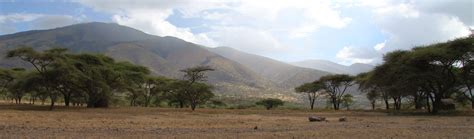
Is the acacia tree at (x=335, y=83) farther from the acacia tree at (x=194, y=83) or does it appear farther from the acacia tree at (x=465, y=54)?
the acacia tree at (x=465, y=54)

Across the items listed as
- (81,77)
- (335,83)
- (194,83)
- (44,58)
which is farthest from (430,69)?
(44,58)

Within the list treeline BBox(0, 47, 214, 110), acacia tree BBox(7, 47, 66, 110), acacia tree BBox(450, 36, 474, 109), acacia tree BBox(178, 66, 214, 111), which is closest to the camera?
acacia tree BBox(450, 36, 474, 109)

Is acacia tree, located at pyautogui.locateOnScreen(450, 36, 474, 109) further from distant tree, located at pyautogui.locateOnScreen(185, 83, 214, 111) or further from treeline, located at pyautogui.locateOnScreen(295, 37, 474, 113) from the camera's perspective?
distant tree, located at pyautogui.locateOnScreen(185, 83, 214, 111)

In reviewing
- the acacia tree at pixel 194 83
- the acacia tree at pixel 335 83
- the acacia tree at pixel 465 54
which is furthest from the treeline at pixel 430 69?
the acacia tree at pixel 335 83

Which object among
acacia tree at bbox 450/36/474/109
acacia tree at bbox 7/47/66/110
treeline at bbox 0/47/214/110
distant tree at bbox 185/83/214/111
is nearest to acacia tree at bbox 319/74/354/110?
treeline at bbox 0/47/214/110

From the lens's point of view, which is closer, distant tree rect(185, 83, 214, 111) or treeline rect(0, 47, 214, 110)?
treeline rect(0, 47, 214, 110)

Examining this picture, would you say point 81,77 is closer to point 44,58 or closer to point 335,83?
point 44,58

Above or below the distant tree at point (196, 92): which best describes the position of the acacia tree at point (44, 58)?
above

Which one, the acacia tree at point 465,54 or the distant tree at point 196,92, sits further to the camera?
the distant tree at point 196,92

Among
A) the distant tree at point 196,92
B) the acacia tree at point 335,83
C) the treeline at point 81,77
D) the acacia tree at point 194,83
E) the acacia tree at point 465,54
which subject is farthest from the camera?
the acacia tree at point 335,83

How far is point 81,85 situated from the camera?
51000 millimetres

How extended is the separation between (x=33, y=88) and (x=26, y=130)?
33784 mm

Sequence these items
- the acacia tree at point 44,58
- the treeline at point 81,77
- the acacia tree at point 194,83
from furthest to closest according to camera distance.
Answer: the acacia tree at point 194,83, the treeline at point 81,77, the acacia tree at point 44,58

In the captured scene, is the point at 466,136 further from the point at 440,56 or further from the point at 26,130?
the point at 440,56
